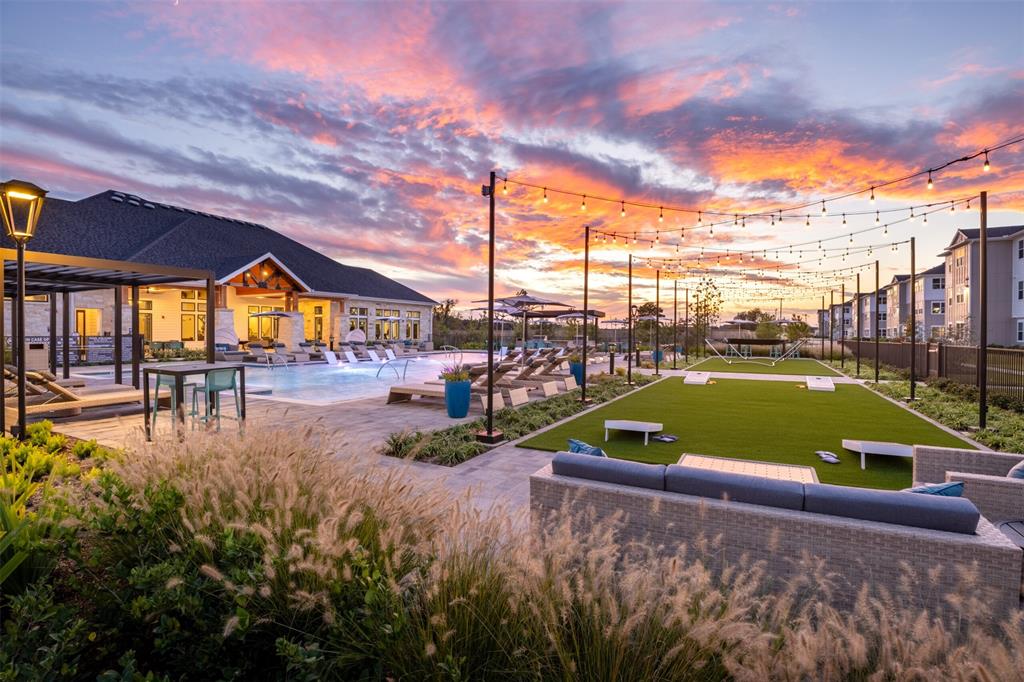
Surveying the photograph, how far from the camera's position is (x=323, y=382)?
17.5 m

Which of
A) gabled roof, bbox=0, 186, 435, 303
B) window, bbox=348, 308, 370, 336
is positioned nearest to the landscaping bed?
gabled roof, bbox=0, 186, 435, 303

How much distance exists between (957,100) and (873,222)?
185 inches

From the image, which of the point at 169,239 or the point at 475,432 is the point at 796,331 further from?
the point at 169,239

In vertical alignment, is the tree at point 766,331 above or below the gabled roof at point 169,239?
below

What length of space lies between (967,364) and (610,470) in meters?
16.3

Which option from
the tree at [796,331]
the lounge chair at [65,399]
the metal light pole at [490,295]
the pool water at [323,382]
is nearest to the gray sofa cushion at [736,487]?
the metal light pole at [490,295]

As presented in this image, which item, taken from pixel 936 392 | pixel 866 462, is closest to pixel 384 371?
pixel 866 462

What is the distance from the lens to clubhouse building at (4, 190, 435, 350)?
80.1 feet

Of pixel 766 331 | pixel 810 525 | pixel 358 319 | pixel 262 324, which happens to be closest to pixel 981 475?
pixel 810 525

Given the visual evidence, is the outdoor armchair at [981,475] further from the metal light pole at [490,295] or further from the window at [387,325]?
the window at [387,325]

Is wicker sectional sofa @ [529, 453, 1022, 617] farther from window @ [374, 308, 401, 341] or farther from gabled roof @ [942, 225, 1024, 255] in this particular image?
gabled roof @ [942, 225, 1024, 255]

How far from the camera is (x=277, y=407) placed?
38.4 feet

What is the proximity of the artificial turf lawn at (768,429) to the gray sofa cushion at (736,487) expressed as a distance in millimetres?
3412

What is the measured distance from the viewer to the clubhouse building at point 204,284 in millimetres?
24406
